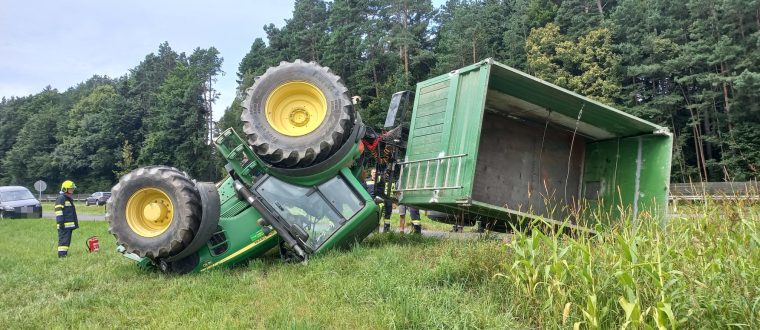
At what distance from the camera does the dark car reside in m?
17.3

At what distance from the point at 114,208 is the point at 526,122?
Answer: 5422mm

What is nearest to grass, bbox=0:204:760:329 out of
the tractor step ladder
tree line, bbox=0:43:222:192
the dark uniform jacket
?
the tractor step ladder

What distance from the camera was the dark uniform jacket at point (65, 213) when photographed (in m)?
7.73

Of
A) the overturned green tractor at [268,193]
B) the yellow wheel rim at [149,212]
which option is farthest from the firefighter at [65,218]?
the yellow wheel rim at [149,212]

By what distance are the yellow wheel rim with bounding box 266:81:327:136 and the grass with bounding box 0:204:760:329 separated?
1.48 m

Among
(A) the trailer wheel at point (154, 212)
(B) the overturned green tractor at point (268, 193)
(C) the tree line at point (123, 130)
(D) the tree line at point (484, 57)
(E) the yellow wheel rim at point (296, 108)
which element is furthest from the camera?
(C) the tree line at point (123, 130)

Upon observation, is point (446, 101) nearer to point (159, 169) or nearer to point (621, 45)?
point (159, 169)

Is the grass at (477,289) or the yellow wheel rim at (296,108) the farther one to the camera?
the yellow wheel rim at (296,108)

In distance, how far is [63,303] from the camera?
4.06 metres

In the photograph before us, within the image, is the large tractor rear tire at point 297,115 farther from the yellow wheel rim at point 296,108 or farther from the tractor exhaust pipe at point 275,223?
the tractor exhaust pipe at point 275,223

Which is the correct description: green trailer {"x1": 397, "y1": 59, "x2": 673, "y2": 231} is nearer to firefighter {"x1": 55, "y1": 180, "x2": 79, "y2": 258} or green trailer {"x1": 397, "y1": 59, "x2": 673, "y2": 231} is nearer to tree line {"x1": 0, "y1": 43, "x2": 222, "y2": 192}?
firefighter {"x1": 55, "y1": 180, "x2": 79, "y2": 258}

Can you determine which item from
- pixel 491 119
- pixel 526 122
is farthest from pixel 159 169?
pixel 526 122

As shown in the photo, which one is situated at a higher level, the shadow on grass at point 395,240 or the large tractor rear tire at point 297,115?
the large tractor rear tire at point 297,115

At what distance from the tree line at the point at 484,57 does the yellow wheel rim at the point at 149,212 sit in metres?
18.2
